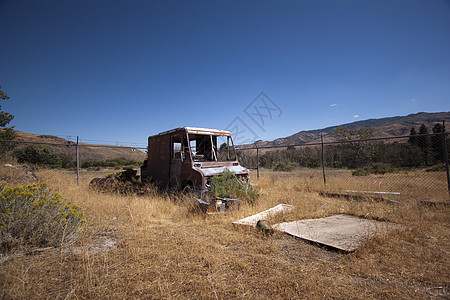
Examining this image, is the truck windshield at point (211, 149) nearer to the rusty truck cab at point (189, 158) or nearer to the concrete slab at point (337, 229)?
the rusty truck cab at point (189, 158)

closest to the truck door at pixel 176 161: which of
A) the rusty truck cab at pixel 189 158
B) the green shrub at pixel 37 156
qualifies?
the rusty truck cab at pixel 189 158

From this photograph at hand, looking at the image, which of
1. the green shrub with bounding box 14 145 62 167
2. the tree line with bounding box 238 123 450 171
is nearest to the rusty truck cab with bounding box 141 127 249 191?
the tree line with bounding box 238 123 450 171

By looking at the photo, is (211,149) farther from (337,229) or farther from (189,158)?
(337,229)

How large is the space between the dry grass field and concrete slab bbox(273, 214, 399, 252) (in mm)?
172

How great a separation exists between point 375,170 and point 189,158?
12.4 m

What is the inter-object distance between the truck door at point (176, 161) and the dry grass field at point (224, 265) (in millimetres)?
2374

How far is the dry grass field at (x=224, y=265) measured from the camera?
2209 mm

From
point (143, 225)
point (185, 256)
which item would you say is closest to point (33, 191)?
point (143, 225)

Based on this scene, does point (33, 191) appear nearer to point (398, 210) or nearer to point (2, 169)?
point (2, 169)

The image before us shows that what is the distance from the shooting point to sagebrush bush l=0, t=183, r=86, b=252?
307 centimetres

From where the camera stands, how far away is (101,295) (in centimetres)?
213

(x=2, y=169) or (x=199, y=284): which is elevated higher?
(x=2, y=169)

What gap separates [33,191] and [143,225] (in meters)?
2.01

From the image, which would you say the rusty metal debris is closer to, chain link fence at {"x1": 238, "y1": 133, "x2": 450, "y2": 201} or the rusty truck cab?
the rusty truck cab
